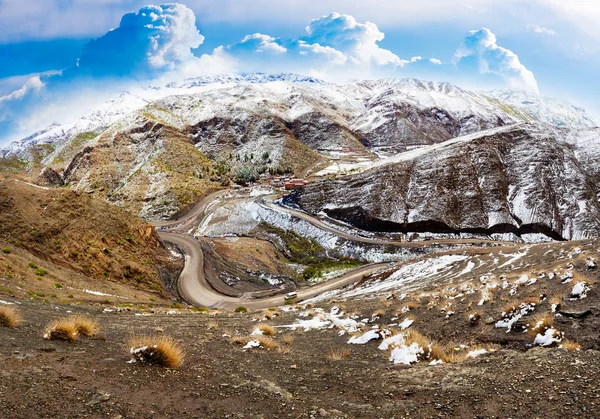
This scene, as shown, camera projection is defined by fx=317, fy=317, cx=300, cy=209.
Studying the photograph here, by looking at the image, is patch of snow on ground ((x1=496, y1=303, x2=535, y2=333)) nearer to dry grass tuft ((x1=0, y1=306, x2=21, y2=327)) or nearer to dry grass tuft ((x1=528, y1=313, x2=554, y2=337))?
dry grass tuft ((x1=528, y1=313, x2=554, y2=337))

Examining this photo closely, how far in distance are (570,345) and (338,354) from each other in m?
5.58

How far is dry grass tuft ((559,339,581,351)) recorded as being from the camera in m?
7.02

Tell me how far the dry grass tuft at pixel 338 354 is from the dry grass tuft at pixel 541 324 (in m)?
5.11

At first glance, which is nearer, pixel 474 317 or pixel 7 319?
pixel 7 319

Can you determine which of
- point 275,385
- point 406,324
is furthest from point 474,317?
point 275,385

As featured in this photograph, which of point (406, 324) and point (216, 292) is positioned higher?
point (406, 324)

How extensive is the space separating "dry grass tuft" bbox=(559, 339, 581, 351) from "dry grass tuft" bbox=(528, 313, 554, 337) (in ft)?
2.44

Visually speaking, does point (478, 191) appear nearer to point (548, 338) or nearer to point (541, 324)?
point (541, 324)

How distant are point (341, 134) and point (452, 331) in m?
194

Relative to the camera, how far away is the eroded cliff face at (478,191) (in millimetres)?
75812

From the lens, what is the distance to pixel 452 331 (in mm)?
11109

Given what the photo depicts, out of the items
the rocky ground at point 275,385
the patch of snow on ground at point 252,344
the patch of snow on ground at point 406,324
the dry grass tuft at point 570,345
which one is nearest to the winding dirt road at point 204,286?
the patch of snow on ground at point 406,324

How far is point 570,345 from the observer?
23.5 feet

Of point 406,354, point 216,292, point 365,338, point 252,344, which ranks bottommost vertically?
point 216,292
